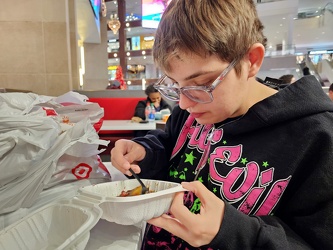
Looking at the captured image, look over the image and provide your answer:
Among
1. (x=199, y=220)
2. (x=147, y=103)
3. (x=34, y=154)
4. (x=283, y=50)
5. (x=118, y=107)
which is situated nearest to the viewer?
(x=199, y=220)

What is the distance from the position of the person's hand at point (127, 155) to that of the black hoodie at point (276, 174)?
0.21 meters

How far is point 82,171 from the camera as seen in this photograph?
1.02m

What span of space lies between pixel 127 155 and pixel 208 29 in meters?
0.52

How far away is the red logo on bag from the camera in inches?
39.5

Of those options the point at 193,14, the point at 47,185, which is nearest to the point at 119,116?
the point at 47,185

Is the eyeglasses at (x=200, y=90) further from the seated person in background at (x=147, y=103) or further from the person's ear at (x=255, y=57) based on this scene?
the seated person in background at (x=147, y=103)

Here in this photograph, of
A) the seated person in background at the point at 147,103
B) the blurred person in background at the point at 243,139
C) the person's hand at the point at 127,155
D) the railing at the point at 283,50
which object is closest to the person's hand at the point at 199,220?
the blurred person in background at the point at 243,139

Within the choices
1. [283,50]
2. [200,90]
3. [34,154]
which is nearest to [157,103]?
[34,154]

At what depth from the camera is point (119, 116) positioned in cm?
405

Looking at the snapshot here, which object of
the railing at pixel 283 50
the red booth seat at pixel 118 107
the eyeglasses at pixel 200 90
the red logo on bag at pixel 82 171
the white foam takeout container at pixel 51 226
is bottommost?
the red booth seat at pixel 118 107

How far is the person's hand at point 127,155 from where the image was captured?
0.86m

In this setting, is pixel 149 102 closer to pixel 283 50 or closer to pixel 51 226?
pixel 51 226

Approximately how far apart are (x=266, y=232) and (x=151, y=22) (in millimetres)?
7632

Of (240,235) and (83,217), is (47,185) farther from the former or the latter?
(240,235)
